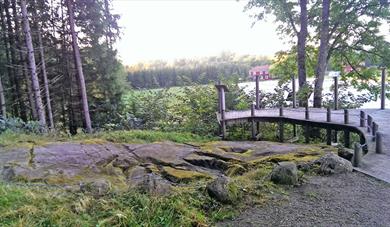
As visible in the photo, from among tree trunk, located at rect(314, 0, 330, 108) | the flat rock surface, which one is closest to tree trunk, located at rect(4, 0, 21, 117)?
the flat rock surface

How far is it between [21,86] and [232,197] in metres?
14.5

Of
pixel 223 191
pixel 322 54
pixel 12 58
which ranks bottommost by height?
pixel 223 191

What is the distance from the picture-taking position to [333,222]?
2.83 m

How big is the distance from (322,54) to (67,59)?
10.9 metres

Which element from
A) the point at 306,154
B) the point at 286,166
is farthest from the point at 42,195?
the point at 306,154

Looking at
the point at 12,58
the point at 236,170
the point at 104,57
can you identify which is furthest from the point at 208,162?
the point at 12,58

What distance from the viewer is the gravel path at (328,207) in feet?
9.37

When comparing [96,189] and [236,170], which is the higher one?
[96,189]

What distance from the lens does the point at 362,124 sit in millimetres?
7488

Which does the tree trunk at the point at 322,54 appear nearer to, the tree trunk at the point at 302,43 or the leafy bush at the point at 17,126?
the tree trunk at the point at 302,43

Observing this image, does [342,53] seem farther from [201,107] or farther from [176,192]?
[176,192]

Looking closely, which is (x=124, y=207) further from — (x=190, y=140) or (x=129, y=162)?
(x=190, y=140)

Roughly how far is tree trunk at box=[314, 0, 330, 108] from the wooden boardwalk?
1.91 metres

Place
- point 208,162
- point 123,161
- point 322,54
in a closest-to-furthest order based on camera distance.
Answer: point 123,161 < point 208,162 < point 322,54
